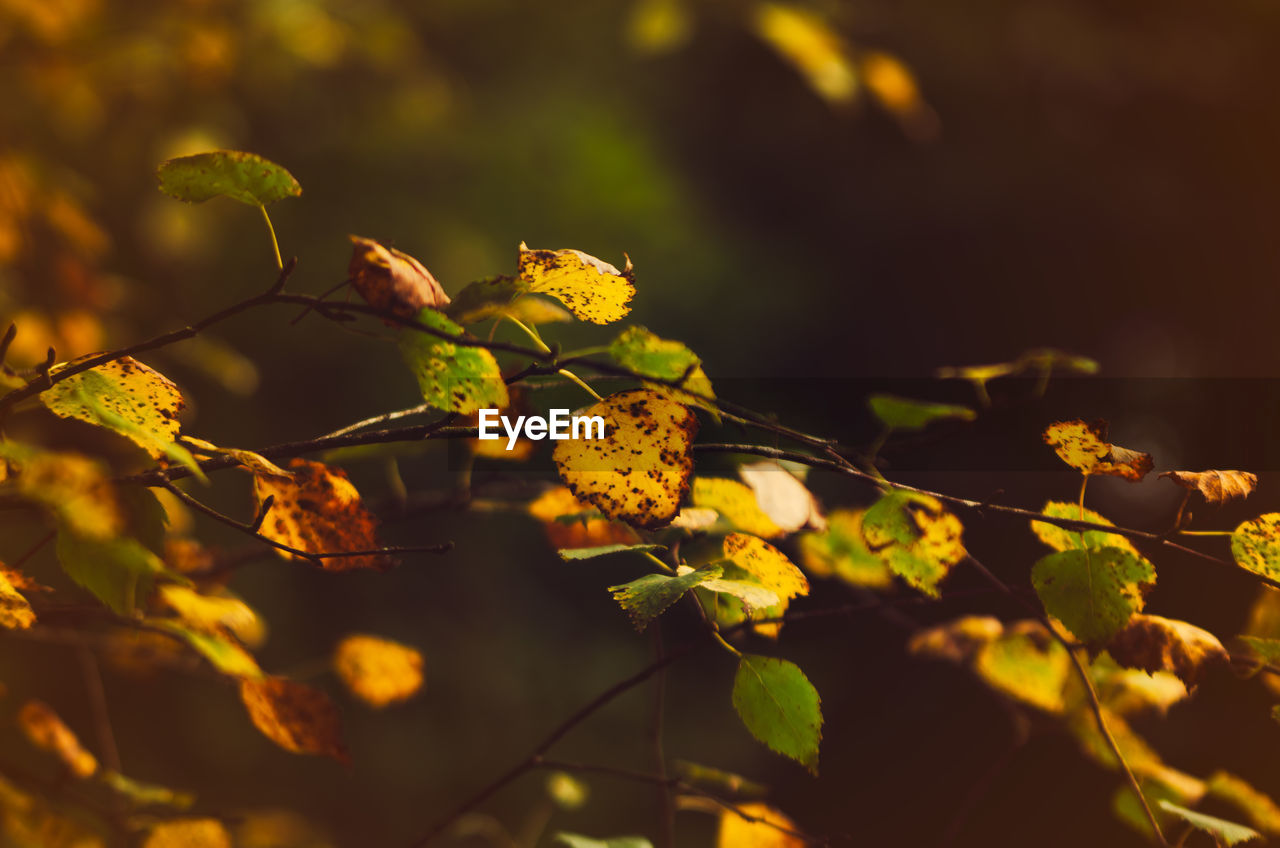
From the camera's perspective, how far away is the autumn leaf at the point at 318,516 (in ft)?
1.01

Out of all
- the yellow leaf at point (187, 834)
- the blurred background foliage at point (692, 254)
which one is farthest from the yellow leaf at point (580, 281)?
the blurred background foliage at point (692, 254)

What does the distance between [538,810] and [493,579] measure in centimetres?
87

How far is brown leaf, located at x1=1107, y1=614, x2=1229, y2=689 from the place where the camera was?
0.32 metres

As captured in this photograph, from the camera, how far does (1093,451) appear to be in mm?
298

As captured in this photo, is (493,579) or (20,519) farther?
(493,579)

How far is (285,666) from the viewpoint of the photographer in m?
2.74

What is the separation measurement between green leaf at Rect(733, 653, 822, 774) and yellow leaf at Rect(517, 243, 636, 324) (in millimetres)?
162

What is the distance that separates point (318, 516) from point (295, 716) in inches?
4.7

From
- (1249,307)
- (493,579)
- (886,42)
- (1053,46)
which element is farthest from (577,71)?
(1249,307)

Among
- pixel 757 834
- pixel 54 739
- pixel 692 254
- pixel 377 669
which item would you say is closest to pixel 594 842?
pixel 757 834

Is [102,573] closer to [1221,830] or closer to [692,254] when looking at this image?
[1221,830]

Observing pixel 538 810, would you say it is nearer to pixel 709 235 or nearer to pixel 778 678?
pixel 709 235

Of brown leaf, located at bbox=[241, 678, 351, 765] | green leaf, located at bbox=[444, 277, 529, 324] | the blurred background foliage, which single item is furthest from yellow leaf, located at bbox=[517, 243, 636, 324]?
the blurred background foliage

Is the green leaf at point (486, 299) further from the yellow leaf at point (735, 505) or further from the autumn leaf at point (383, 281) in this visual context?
the yellow leaf at point (735, 505)
